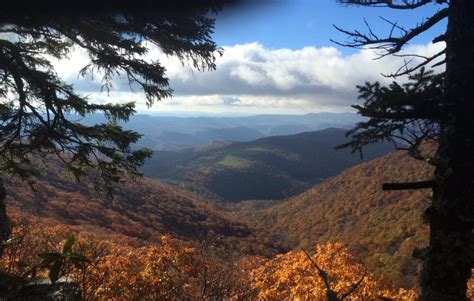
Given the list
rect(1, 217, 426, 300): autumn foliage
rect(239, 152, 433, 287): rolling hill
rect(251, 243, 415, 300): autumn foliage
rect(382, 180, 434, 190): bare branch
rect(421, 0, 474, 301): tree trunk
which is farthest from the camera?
rect(239, 152, 433, 287): rolling hill

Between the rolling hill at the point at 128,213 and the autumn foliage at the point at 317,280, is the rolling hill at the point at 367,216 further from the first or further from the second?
the autumn foliage at the point at 317,280

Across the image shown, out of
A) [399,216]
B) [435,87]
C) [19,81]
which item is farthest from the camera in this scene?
[399,216]

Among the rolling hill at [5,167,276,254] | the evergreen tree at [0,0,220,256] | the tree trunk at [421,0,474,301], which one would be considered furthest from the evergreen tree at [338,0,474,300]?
the rolling hill at [5,167,276,254]

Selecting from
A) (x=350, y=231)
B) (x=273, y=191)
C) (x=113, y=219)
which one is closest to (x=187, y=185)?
(x=273, y=191)

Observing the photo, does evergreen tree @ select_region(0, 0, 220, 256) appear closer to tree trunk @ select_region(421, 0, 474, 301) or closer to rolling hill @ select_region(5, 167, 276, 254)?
tree trunk @ select_region(421, 0, 474, 301)

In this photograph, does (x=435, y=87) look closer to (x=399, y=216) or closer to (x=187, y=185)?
(x=399, y=216)

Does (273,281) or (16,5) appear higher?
(16,5)

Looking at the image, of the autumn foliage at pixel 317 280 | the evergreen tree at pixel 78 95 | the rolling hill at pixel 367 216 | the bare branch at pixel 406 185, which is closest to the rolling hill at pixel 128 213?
the autumn foliage at pixel 317 280
